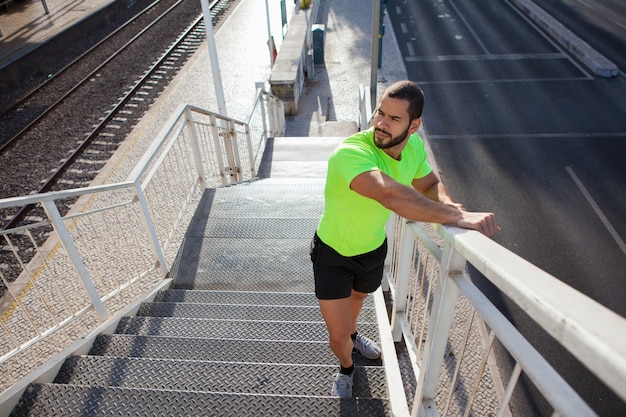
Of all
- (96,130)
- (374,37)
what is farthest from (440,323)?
(96,130)

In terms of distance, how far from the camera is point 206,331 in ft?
10.2

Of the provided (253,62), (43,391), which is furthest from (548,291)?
(253,62)

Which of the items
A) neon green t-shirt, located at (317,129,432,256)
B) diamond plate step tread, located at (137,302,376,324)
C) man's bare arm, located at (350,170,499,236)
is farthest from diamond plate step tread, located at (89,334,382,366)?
Answer: man's bare arm, located at (350,170,499,236)

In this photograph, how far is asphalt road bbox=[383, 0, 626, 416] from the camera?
6176mm

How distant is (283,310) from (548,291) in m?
2.72

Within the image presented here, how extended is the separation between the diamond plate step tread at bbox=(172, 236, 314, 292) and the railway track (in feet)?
9.67

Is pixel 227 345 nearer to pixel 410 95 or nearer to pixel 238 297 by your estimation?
pixel 238 297

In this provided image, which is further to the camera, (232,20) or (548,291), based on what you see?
(232,20)

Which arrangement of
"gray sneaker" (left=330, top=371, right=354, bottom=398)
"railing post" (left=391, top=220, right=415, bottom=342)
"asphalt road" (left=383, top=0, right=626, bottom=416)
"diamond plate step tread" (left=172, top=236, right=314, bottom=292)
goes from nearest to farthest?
"gray sneaker" (left=330, top=371, right=354, bottom=398) → "railing post" (left=391, top=220, right=415, bottom=342) → "diamond plate step tread" (left=172, top=236, right=314, bottom=292) → "asphalt road" (left=383, top=0, right=626, bottom=416)

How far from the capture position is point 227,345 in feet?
9.50

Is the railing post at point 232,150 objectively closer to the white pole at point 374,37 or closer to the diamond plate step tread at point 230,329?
the white pole at point 374,37

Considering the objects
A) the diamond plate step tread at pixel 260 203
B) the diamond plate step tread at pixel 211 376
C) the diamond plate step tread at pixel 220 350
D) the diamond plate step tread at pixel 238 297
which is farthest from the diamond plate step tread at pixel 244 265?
the diamond plate step tread at pixel 211 376

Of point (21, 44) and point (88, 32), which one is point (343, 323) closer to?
point (21, 44)

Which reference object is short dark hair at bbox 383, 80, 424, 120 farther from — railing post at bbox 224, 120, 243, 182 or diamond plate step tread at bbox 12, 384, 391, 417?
railing post at bbox 224, 120, 243, 182
